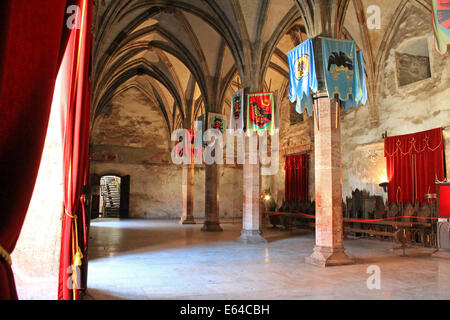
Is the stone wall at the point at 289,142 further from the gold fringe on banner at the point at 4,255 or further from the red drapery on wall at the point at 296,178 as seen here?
the gold fringe on banner at the point at 4,255

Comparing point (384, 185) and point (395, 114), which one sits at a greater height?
point (395, 114)

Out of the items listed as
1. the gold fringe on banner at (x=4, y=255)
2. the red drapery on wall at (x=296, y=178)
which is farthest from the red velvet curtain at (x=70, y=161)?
the red drapery on wall at (x=296, y=178)

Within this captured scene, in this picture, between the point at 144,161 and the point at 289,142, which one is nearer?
the point at 289,142

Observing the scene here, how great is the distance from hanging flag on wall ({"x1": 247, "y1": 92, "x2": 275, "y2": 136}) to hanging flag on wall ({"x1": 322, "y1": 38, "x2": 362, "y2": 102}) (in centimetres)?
308

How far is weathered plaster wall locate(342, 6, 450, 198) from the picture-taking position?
11.2m

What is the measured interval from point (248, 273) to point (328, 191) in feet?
7.94

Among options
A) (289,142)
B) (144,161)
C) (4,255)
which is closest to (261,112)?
(4,255)

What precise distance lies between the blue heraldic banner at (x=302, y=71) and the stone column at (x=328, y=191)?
435 millimetres

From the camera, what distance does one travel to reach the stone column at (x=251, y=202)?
10367mm

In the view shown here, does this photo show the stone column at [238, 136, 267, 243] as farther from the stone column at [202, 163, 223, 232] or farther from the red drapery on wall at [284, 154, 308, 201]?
the red drapery on wall at [284, 154, 308, 201]

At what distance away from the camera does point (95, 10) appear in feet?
27.2

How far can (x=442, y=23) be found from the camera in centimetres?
483

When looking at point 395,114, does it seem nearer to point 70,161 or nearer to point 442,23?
point 442,23
